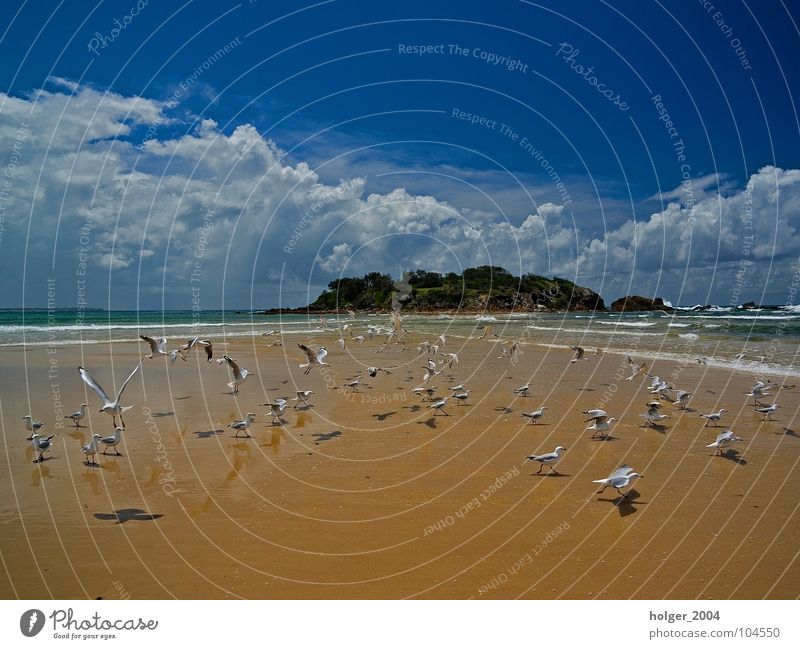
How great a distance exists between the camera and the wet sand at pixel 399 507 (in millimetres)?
A: 6242

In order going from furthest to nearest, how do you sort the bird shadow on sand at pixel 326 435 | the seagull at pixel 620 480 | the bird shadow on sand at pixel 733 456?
the bird shadow on sand at pixel 326 435 → the bird shadow on sand at pixel 733 456 → the seagull at pixel 620 480

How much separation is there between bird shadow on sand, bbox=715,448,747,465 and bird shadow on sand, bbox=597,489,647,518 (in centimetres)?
315

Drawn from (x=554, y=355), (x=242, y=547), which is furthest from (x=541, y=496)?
(x=554, y=355)

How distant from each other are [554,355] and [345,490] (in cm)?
2192

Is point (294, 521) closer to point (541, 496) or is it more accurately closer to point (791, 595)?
point (541, 496)

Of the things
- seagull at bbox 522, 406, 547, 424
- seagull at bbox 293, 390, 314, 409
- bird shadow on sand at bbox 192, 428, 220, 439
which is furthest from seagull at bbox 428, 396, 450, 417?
bird shadow on sand at bbox 192, 428, 220, 439

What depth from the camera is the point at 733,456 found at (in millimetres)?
10578

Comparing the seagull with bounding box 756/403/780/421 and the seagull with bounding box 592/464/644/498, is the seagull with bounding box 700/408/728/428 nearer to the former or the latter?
the seagull with bounding box 756/403/780/421

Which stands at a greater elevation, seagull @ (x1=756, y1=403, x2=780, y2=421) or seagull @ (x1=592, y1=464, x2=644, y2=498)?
seagull @ (x1=756, y1=403, x2=780, y2=421)

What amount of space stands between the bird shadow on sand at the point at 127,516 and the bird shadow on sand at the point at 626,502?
712 cm

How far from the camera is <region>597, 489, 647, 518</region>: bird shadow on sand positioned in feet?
26.1

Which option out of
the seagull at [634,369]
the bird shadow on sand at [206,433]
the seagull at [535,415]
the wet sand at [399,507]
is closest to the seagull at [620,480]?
the wet sand at [399,507]

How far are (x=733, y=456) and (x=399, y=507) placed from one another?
7275mm

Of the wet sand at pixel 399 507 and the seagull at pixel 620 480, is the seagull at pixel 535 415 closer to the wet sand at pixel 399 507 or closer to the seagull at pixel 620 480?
the wet sand at pixel 399 507
